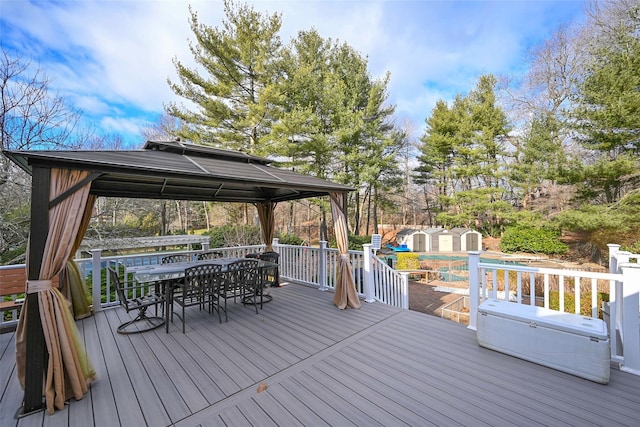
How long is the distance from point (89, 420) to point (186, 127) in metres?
11.7

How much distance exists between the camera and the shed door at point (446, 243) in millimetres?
17808

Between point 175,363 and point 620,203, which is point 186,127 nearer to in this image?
point 175,363

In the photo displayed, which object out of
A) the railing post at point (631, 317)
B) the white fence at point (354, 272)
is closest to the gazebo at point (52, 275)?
the white fence at point (354, 272)

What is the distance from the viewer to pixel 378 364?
280 centimetres

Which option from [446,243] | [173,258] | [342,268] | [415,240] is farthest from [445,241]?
[173,258]

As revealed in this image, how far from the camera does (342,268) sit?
471 cm

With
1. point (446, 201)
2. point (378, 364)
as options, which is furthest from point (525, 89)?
point (378, 364)

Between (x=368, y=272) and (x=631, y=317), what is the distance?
10.4 feet

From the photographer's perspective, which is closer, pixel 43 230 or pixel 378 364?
pixel 43 230

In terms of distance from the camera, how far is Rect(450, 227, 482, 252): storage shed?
58.2 ft

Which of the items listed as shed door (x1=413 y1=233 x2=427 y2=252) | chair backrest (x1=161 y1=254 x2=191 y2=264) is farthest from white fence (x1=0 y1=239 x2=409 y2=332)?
shed door (x1=413 y1=233 x2=427 y2=252)

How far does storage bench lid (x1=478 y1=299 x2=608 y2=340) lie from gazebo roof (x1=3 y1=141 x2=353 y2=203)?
2.95 m

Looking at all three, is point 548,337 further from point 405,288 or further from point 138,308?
point 138,308

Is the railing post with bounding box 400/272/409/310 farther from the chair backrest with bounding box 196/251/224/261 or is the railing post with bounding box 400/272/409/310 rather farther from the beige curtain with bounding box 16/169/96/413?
the beige curtain with bounding box 16/169/96/413
